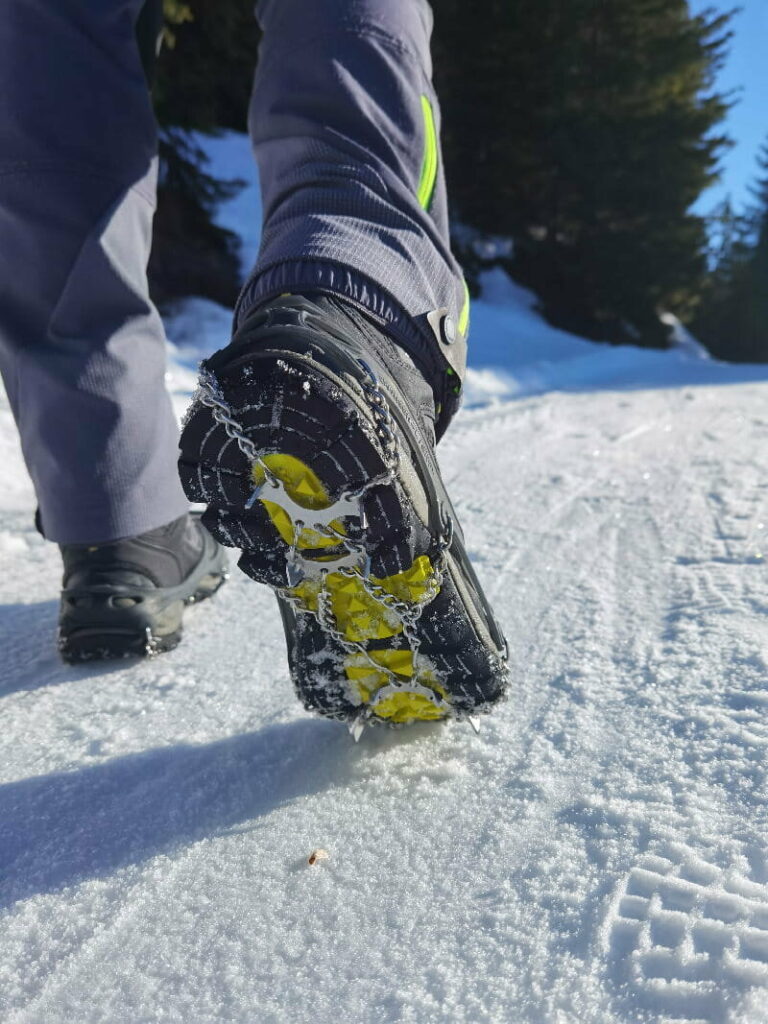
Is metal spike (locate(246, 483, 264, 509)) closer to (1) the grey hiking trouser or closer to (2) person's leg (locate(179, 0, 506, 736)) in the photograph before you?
(2) person's leg (locate(179, 0, 506, 736))

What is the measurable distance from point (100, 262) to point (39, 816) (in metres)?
0.65

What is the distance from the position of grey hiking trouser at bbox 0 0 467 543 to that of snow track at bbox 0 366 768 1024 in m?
0.29

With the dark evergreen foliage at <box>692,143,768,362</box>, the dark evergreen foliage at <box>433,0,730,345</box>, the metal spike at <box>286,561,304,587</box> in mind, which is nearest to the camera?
the metal spike at <box>286,561,304,587</box>

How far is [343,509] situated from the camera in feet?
1.96

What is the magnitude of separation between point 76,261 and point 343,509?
59 centimetres

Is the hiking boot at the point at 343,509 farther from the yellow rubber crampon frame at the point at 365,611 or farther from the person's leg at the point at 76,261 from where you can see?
the person's leg at the point at 76,261

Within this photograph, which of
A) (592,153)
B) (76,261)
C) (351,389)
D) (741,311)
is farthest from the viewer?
(741,311)

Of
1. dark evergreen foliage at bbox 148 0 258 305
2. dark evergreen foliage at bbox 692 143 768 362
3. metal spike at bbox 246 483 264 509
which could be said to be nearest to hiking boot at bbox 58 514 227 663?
metal spike at bbox 246 483 264 509

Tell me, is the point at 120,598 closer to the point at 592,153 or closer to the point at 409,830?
the point at 409,830

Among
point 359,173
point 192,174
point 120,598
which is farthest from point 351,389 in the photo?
point 192,174

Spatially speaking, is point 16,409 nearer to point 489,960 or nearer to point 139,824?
point 139,824

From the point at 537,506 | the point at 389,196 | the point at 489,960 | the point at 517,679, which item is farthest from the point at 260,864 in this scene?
the point at 537,506

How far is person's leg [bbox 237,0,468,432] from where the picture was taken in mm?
708

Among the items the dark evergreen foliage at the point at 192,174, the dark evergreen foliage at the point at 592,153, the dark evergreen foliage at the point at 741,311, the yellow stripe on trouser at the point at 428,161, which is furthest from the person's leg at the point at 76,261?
the dark evergreen foliage at the point at 741,311
